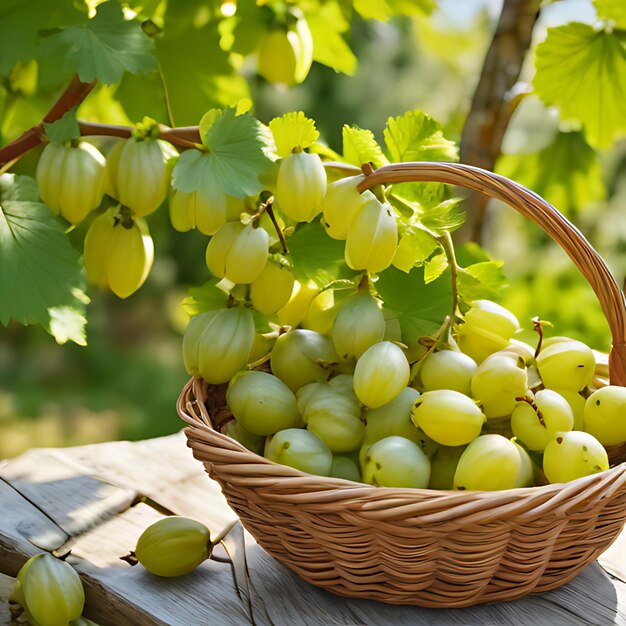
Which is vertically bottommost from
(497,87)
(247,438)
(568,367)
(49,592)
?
(49,592)

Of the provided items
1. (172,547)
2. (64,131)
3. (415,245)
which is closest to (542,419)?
(415,245)

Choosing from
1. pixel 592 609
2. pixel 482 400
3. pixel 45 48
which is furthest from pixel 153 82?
pixel 592 609

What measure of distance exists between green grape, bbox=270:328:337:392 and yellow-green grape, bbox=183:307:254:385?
24mm

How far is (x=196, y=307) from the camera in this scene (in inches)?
23.3

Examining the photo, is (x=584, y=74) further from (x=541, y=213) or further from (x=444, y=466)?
(x=444, y=466)

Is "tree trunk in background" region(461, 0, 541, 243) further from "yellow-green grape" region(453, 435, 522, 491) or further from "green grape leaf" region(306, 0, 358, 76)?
"yellow-green grape" region(453, 435, 522, 491)

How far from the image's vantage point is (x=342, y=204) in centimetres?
53

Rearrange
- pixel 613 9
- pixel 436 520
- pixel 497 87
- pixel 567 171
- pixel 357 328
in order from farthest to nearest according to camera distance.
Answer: pixel 567 171 < pixel 497 87 < pixel 613 9 < pixel 357 328 < pixel 436 520

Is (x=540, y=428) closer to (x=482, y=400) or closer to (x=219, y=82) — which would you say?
(x=482, y=400)

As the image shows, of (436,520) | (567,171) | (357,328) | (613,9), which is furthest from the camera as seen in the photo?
(567,171)

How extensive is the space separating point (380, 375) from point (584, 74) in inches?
16.4

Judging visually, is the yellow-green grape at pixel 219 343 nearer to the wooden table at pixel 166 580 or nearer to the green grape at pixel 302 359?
the green grape at pixel 302 359

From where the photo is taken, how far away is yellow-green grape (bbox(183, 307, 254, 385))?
54 cm

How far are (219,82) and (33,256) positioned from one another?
281 mm
